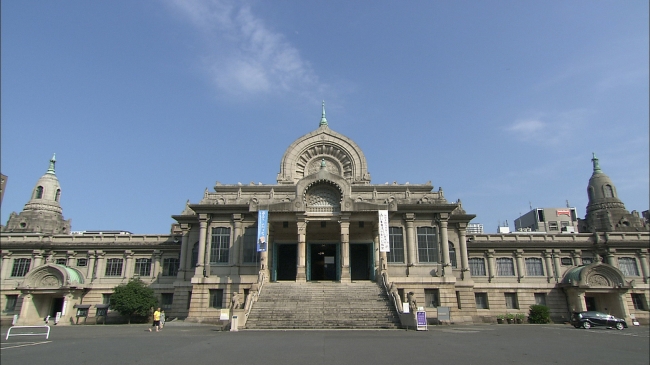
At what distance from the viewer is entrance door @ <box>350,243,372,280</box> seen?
3966 centimetres

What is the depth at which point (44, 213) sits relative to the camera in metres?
54.3

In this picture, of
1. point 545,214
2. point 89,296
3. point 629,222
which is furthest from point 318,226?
point 545,214

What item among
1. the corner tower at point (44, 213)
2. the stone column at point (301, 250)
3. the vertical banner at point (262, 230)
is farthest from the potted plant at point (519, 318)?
the corner tower at point (44, 213)

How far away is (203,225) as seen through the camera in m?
39.0

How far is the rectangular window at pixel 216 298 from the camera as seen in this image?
121ft

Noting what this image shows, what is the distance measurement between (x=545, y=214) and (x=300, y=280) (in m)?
71.6

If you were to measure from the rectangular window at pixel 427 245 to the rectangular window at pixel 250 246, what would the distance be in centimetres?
1485

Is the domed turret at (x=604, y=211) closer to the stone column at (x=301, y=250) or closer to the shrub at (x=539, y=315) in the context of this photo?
the shrub at (x=539, y=315)

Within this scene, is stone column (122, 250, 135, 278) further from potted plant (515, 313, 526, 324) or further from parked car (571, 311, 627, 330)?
parked car (571, 311, 627, 330)

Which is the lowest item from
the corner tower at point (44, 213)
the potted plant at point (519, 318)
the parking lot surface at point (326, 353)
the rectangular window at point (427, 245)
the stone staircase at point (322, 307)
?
the parking lot surface at point (326, 353)

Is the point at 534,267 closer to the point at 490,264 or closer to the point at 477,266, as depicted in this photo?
the point at 490,264

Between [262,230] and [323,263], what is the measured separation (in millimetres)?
9454

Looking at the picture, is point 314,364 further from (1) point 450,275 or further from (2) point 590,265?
(2) point 590,265

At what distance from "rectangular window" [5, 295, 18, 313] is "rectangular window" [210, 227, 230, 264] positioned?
22149mm
